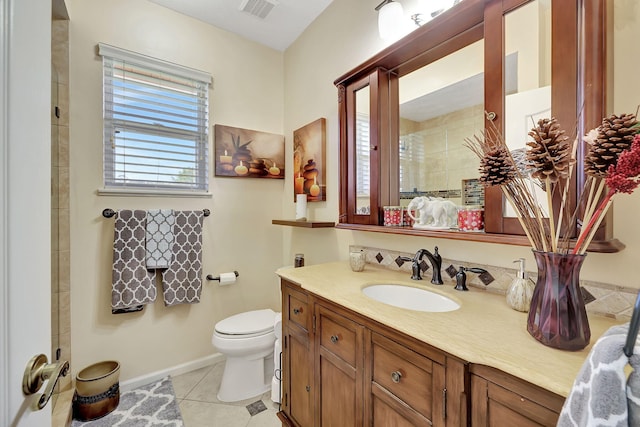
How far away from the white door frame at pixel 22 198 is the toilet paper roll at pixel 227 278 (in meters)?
1.65

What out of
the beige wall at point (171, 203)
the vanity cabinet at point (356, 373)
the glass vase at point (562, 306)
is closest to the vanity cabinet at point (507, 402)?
the vanity cabinet at point (356, 373)

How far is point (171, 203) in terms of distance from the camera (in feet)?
6.85

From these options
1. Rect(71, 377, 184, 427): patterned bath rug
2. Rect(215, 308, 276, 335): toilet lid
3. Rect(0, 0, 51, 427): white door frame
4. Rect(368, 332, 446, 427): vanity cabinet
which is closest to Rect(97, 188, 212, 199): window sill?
Rect(215, 308, 276, 335): toilet lid

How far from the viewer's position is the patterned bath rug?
1.62 metres

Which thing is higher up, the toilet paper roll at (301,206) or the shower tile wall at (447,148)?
the shower tile wall at (447,148)

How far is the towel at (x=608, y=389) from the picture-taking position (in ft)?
1.35

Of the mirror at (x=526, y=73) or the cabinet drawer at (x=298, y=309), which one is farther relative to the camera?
the cabinet drawer at (x=298, y=309)

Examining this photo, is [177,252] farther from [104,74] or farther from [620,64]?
[620,64]

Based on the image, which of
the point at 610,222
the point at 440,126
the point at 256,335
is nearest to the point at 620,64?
the point at 610,222

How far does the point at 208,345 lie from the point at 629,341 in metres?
2.48

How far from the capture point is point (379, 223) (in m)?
1.54

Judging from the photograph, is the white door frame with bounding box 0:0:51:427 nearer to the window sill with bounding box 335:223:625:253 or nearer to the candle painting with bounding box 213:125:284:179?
the window sill with bounding box 335:223:625:253

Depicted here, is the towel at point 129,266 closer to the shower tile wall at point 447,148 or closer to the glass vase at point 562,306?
the shower tile wall at point 447,148

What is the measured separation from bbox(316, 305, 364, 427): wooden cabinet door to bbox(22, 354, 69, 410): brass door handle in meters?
0.83
